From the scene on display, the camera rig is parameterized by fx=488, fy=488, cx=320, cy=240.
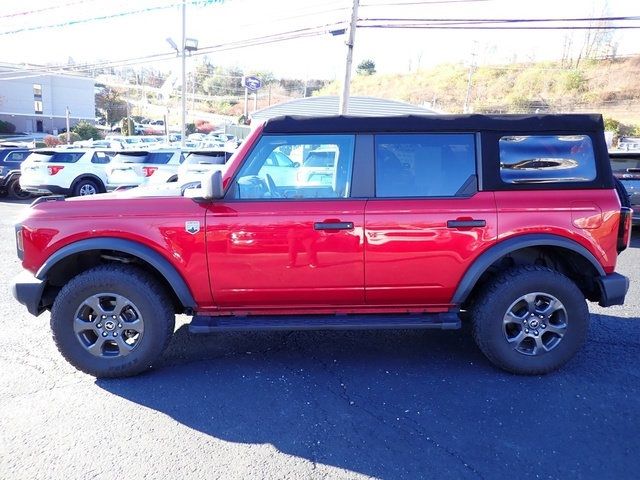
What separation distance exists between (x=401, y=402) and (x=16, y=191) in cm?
1595

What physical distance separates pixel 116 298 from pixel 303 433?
5.55 ft

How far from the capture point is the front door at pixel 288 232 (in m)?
3.48

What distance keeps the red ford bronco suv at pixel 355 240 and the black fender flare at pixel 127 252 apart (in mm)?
11

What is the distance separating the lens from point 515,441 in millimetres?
2920

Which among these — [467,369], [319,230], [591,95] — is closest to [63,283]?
[319,230]

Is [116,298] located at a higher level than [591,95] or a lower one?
lower

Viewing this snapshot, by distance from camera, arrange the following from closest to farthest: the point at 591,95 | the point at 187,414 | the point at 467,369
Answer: the point at 187,414 → the point at 467,369 → the point at 591,95

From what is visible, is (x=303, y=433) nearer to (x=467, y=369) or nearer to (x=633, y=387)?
(x=467, y=369)

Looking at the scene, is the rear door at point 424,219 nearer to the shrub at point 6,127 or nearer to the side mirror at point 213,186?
the side mirror at point 213,186

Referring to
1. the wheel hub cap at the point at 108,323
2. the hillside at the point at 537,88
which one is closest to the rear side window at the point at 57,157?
the wheel hub cap at the point at 108,323

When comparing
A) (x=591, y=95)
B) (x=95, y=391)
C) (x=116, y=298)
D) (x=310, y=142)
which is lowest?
(x=95, y=391)

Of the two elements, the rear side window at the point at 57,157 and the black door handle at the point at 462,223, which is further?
the rear side window at the point at 57,157

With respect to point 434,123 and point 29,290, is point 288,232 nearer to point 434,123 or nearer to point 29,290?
point 434,123

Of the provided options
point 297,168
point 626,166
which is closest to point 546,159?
point 297,168
